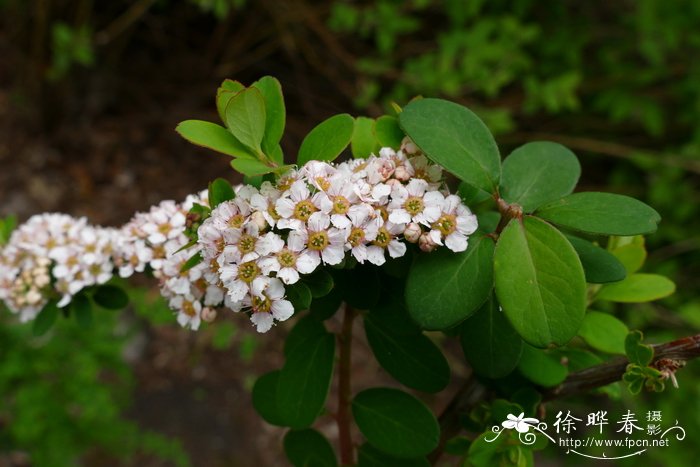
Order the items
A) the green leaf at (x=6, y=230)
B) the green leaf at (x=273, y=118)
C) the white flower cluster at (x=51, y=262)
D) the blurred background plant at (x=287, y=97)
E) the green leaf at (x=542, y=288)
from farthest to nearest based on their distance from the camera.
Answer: the blurred background plant at (x=287, y=97) → the green leaf at (x=6, y=230) → the white flower cluster at (x=51, y=262) → the green leaf at (x=273, y=118) → the green leaf at (x=542, y=288)

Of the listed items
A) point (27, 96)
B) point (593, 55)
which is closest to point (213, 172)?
point (27, 96)

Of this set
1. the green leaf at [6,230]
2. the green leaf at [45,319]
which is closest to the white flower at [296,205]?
the green leaf at [45,319]

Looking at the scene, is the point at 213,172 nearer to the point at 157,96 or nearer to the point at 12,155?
the point at 157,96

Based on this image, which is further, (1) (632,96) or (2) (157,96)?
(2) (157,96)

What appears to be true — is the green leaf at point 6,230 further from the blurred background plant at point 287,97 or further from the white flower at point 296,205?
the blurred background plant at point 287,97

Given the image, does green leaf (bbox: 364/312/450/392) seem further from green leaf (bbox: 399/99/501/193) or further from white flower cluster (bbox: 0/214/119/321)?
white flower cluster (bbox: 0/214/119/321)

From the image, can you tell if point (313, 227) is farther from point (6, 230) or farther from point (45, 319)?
point (6, 230)
